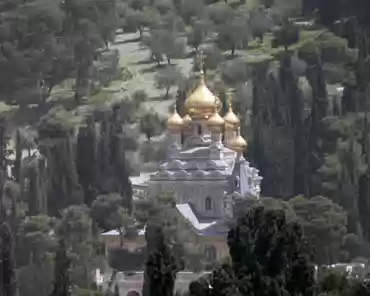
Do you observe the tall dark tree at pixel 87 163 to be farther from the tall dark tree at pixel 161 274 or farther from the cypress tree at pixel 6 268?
the tall dark tree at pixel 161 274

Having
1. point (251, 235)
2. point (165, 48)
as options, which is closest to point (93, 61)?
point (165, 48)

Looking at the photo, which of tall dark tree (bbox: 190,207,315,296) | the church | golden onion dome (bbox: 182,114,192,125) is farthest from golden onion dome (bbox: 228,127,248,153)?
tall dark tree (bbox: 190,207,315,296)

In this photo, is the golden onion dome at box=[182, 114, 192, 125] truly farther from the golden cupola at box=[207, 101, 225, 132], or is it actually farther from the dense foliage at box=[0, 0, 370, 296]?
the dense foliage at box=[0, 0, 370, 296]

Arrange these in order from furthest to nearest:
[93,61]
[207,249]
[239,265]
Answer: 1. [93,61]
2. [207,249]
3. [239,265]

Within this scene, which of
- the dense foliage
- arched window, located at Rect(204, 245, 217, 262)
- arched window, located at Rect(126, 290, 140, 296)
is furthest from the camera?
the dense foliage

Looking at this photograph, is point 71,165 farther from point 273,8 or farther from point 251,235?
point 251,235

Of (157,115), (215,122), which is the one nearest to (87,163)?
(215,122)

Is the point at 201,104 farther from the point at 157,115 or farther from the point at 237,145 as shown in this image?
the point at 157,115
